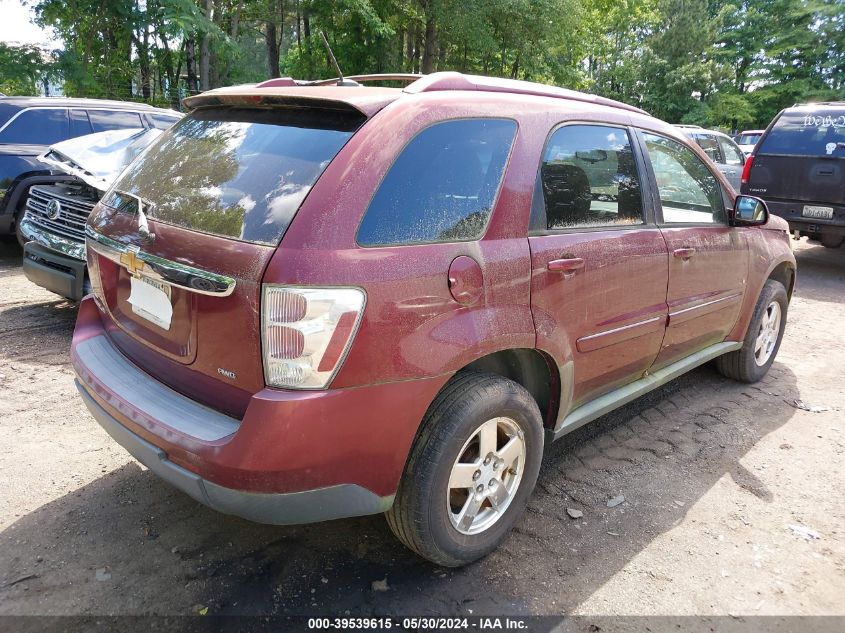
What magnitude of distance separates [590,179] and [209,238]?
5.73 ft

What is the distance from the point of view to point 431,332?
212cm

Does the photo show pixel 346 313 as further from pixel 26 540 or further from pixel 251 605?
pixel 26 540

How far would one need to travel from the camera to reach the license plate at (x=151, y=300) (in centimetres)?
225

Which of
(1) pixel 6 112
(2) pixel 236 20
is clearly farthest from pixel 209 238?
(2) pixel 236 20

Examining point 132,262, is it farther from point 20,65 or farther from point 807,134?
point 20,65

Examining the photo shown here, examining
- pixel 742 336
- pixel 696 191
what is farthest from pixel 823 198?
pixel 696 191

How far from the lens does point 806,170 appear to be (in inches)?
329

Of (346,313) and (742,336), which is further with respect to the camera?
(742,336)

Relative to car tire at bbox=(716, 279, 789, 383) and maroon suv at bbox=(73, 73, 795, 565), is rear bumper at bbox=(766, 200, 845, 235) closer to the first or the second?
car tire at bbox=(716, 279, 789, 383)

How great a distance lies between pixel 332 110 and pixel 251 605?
1824mm

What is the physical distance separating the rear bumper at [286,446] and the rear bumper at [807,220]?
8.15 m

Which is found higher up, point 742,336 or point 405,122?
point 405,122

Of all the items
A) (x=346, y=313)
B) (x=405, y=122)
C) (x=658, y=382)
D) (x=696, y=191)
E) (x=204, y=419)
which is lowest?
(x=658, y=382)

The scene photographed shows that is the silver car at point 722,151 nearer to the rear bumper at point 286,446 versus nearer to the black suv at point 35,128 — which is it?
the black suv at point 35,128
